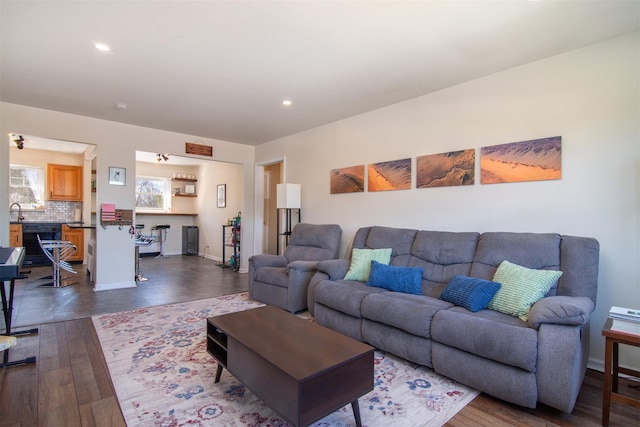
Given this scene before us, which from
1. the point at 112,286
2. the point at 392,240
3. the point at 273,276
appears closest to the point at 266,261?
the point at 273,276

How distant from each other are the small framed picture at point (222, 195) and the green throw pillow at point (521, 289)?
6.46 meters

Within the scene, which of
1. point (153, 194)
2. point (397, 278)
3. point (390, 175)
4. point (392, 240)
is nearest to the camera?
point (397, 278)

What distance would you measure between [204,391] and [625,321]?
2.60 m

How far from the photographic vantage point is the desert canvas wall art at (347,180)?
13.6ft

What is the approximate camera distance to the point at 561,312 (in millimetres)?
1769

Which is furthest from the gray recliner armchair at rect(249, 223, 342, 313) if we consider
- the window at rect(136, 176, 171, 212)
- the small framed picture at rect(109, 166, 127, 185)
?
the window at rect(136, 176, 171, 212)

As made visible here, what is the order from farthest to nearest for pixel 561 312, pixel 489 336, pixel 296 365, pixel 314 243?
pixel 314 243, pixel 489 336, pixel 561 312, pixel 296 365

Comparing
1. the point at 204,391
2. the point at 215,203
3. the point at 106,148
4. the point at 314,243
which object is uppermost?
the point at 106,148

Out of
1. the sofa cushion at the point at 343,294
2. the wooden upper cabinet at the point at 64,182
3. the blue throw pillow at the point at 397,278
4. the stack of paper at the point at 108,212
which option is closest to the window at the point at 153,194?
the wooden upper cabinet at the point at 64,182

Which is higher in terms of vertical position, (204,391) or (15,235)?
(15,235)

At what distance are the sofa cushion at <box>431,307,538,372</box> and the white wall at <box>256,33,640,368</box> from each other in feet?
3.39

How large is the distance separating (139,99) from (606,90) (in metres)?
4.54

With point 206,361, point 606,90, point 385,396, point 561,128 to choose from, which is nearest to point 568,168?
point 561,128

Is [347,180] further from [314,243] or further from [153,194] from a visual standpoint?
[153,194]
